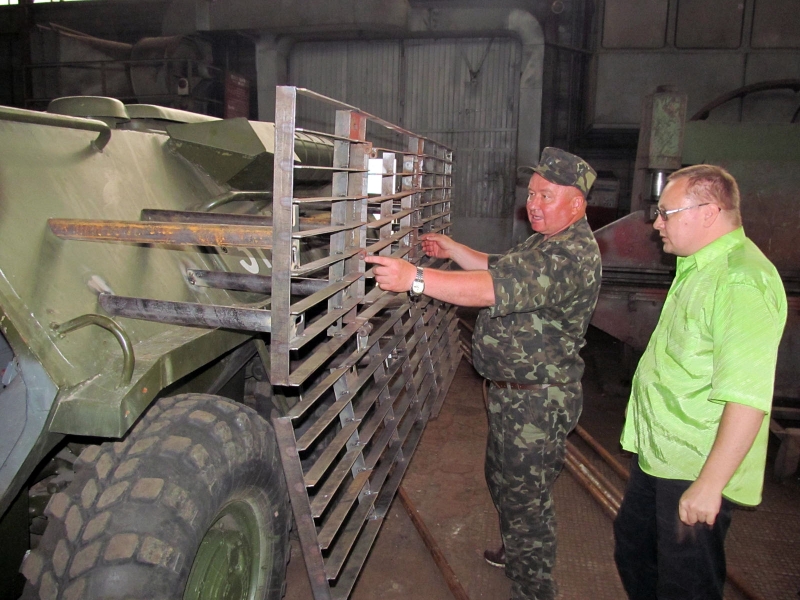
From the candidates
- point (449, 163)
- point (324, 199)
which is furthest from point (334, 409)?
point (449, 163)

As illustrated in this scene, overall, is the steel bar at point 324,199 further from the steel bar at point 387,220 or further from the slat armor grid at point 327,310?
the steel bar at point 387,220

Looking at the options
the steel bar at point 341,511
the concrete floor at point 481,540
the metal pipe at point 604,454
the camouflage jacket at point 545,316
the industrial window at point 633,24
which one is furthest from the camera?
the industrial window at point 633,24

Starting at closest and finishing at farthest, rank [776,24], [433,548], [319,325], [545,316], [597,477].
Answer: [319,325]
[545,316]
[433,548]
[597,477]
[776,24]

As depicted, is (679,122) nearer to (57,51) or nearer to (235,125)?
(235,125)

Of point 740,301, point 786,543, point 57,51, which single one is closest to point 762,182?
point 786,543

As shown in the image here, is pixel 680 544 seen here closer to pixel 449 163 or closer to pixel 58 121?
pixel 58 121

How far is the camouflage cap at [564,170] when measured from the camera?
2456mm

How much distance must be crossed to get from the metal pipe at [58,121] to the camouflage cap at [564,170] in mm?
1599

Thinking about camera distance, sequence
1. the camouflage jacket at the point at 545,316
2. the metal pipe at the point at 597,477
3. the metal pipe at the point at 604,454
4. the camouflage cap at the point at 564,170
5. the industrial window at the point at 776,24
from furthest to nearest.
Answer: the industrial window at the point at 776,24 → the metal pipe at the point at 604,454 → the metal pipe at the point at 597,477 → the camouflage cap at the point at 564,170 → the camouflage jacket at the point at 545,316

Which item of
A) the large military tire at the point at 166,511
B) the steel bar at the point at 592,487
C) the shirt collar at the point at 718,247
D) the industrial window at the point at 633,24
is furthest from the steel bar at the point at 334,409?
the industrial window at the point at 633,24

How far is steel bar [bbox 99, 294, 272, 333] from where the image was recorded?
1.84m

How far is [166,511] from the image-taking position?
5.64 feet

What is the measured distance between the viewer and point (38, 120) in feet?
6.74

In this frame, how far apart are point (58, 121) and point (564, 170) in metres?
1.80
